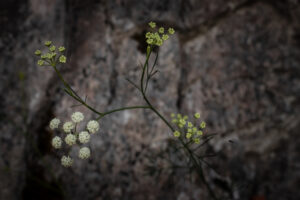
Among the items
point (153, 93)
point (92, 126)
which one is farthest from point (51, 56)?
point (153, 93)

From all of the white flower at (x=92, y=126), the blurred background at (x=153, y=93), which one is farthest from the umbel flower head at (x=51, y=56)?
the blurred background at (x=153, y=93)

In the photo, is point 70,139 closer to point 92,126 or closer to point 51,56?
point 92,126

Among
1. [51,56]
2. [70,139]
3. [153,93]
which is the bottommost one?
[70,139]

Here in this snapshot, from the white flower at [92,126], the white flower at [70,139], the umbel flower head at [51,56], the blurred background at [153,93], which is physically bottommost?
the white flower at [70,139]

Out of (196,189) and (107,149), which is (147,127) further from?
(196,189)

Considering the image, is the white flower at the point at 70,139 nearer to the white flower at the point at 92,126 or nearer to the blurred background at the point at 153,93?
the white flower at the point at 92,126

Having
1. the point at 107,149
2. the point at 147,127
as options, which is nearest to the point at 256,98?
the point at 147,127

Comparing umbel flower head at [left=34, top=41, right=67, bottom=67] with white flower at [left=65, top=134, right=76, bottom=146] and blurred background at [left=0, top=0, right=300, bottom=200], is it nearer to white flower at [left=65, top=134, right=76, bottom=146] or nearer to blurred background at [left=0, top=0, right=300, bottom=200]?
white flower at [left=65, top=134, right=76, bottom=146]

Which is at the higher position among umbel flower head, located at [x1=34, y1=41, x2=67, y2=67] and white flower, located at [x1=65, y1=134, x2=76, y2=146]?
umbel flower head, located at [x1=34, y1=41, x2=67, y2=67]

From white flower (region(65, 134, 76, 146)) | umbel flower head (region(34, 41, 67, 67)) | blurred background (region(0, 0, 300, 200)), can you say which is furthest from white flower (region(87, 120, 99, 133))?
blurred background (region(0, 0, 300, 200))
